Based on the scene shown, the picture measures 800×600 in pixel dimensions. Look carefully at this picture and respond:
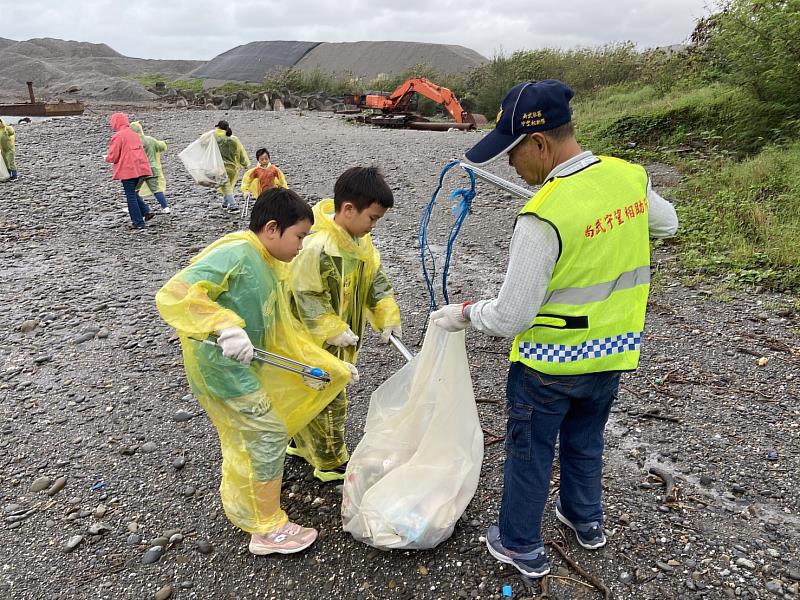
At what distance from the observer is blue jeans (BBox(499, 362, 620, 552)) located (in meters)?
1.96

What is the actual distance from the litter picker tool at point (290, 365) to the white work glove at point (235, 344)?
18 cm

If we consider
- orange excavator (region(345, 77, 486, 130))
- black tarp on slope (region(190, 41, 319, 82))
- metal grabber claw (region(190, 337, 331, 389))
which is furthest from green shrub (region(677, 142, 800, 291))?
black tarp on slope (region(190, 41, 319, 82))

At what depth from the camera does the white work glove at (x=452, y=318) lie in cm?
204

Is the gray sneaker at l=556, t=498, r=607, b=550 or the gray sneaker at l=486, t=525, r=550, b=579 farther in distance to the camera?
the gray sneaker at l=556, t=498, r=607, b=550

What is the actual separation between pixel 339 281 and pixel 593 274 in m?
1.21

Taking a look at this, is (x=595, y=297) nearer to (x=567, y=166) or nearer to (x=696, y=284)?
(x=567, y=166)

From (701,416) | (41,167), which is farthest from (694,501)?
(41,167)

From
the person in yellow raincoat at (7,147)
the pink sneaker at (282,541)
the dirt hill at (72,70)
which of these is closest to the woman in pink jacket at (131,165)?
the person in yellow raincoat at (7,147)

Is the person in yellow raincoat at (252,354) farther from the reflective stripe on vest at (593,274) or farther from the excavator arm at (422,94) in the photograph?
the excavator arm at (422,94)

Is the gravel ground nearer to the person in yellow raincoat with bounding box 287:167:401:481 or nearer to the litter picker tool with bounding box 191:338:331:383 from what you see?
the person in yellow raincoat with bounding box 287:167:401:481

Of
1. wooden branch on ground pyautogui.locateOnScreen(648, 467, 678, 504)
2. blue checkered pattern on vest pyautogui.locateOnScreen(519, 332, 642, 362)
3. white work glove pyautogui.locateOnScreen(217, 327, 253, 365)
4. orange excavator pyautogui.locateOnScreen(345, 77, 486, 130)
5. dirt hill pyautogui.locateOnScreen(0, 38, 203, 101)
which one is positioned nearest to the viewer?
blue checkered pattern on vest pyautogui.locateOnScreen(519, 332, 642, 362)

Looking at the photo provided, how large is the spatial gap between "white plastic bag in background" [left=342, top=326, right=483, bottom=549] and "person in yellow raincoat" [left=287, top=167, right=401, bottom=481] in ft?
1.27

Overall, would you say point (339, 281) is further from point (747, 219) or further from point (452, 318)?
point (747, 219)

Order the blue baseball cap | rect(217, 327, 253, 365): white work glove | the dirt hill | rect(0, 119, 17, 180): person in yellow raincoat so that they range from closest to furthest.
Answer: the blue baseball cap < rect(217, 327, 253, 365): white work glove < rect(0, 119, 17, 180): person in yellow raincoat < the dirt hill
